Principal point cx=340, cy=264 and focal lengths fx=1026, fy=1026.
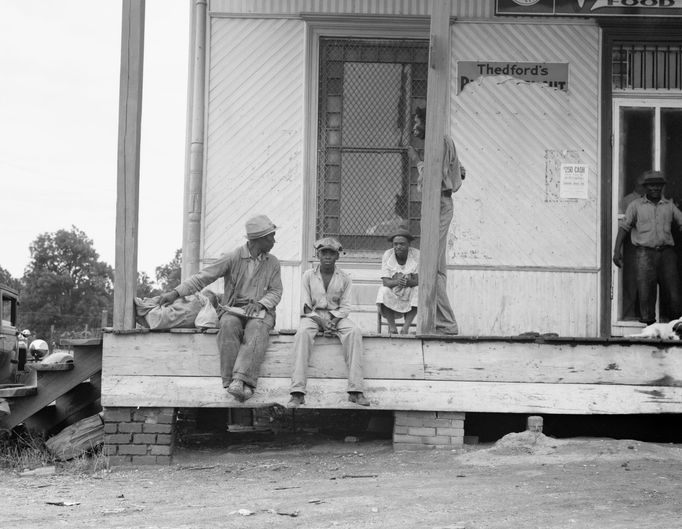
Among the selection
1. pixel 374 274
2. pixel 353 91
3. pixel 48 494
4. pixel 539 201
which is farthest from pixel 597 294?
pixel 48 494

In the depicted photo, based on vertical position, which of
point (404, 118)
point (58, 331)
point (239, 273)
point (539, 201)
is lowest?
point (58, 331)

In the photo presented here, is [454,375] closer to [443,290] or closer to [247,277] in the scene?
[443,290]

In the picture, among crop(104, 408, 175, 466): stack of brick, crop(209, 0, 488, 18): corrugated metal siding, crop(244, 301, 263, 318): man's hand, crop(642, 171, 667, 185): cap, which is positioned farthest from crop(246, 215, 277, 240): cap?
crop(642, 171, 667, 185): cap

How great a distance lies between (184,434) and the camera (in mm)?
9438

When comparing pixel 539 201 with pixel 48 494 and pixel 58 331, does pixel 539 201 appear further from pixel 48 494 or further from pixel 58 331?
pixel 58 331

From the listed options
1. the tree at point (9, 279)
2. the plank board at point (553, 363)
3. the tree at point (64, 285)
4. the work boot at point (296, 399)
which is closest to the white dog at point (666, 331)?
the plank board at point (553, 363)

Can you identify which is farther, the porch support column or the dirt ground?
the porch support column

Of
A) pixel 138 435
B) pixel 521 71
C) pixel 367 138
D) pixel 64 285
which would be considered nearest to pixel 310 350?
pixel 138 435

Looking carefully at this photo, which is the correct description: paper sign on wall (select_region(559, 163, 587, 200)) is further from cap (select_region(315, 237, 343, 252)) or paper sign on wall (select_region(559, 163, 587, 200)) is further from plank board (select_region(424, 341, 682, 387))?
cap (select_region(315, 237, 343, 252))

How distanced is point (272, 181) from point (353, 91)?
1.28 m

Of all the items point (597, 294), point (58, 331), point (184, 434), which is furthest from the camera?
point (58, 331)

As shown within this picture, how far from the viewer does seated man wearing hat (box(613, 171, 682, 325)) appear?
963cm

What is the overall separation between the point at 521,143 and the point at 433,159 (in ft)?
8.18

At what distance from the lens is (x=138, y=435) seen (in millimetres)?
8156
